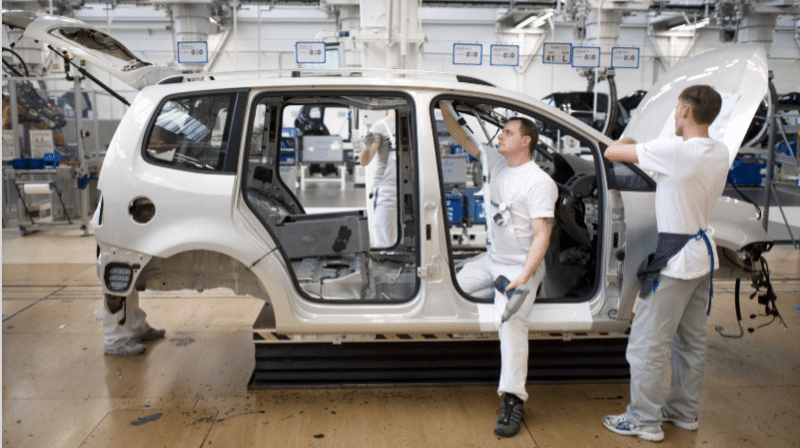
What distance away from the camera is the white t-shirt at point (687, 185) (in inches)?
101

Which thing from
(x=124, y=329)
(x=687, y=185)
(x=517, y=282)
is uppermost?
(x=687, y=185)

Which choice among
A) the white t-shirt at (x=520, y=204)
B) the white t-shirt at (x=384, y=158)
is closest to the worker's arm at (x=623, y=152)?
the white t-shirt at (x=520, y=204)

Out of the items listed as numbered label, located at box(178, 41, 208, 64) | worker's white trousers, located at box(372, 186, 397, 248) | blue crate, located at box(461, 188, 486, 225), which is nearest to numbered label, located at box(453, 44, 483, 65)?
blue crate, located at box(461, 188, 486, 225)

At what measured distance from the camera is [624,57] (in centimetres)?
997

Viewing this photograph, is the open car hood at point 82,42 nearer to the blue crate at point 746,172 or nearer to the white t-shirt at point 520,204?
the white t-shirt at point 520,204

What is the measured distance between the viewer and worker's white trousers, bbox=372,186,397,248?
495 centimetres

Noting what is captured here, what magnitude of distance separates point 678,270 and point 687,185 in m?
0.39

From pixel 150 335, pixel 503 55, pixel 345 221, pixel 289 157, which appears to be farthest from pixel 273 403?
pixel 289 157

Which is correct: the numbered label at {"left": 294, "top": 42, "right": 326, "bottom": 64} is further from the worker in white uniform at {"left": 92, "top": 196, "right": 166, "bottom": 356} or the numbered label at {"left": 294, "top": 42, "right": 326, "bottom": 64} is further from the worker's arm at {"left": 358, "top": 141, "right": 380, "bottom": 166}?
the worker in white uniform at {"left": 92, "top": 196, "right": 166, "bottom": 356}

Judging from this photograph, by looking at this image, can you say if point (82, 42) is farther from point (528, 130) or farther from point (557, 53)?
point (557, 53)

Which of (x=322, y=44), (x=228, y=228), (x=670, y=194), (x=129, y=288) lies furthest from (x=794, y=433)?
(x=322, y=44)

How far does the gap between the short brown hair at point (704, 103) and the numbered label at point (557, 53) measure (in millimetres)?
7680

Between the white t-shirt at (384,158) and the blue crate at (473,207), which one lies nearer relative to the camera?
the white t-shirt at (384,158)

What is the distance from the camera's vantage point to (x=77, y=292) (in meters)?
5.23
